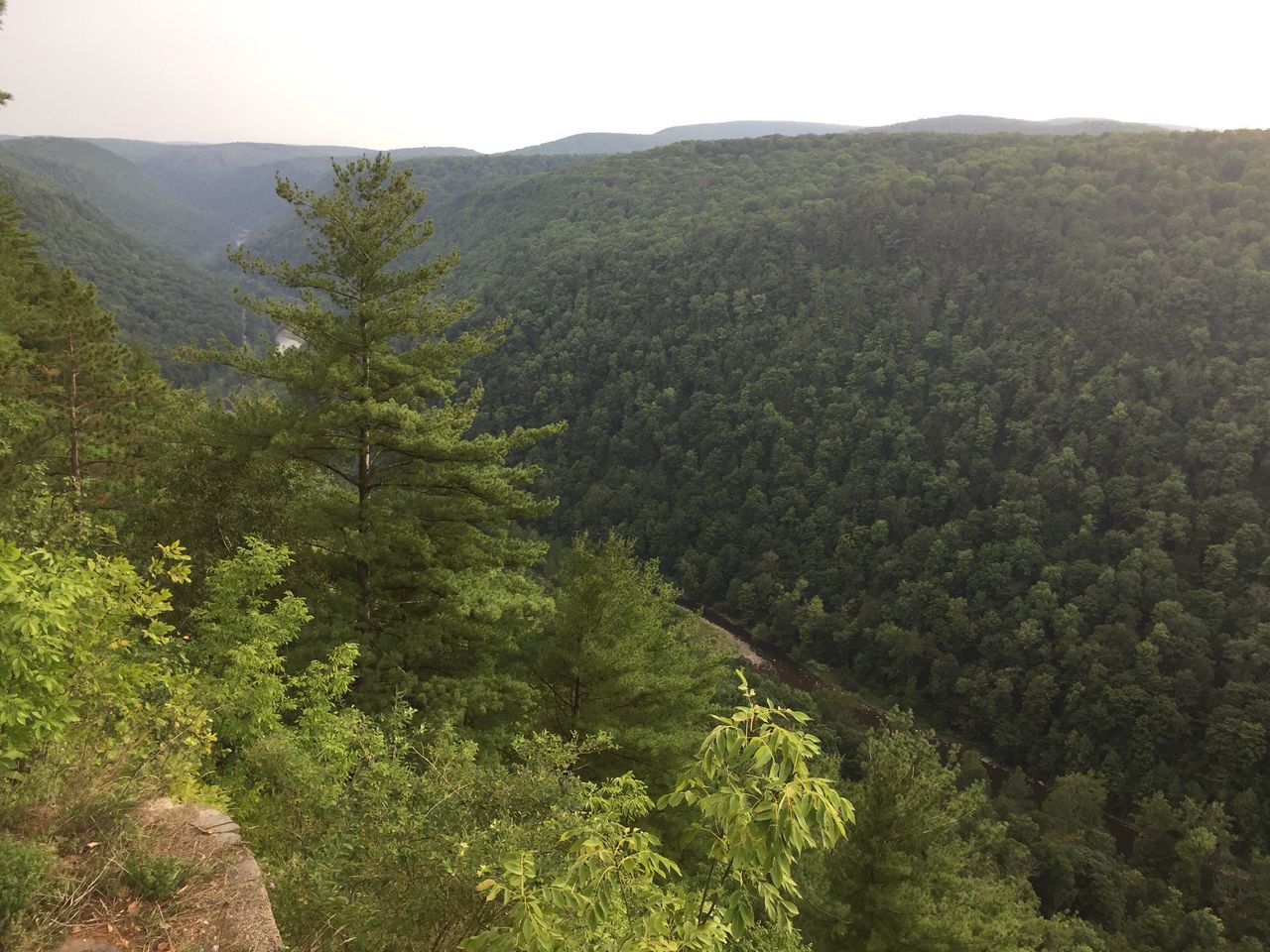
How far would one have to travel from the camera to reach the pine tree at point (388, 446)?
11.2 meters

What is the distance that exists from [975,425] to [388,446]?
245ft

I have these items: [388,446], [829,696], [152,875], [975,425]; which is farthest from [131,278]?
[152,875]

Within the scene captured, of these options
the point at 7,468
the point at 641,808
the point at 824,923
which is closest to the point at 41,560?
the point at 641,808

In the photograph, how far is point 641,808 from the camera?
6699 millimetres

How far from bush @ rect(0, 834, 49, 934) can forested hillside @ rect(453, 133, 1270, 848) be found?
64655mm

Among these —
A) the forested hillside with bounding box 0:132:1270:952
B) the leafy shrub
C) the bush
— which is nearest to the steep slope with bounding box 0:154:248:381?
the forested hillside with bounding box 0:132:1270:952

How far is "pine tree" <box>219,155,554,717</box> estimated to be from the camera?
1117 cm

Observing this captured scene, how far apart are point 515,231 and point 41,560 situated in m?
160

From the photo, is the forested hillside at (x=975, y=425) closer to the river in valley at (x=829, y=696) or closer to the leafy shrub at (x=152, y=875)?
the river in valley at (x=829, y=696)

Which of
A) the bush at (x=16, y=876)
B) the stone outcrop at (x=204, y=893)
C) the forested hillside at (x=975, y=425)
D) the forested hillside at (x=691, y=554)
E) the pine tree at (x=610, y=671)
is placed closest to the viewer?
the bush at (x=16, y=876)

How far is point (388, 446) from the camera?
11.8 m

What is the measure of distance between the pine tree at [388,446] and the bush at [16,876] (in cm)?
704

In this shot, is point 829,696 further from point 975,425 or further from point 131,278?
point 131,278

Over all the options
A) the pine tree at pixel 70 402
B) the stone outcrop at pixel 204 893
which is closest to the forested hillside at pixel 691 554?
the pine tree at pixel 70 402
